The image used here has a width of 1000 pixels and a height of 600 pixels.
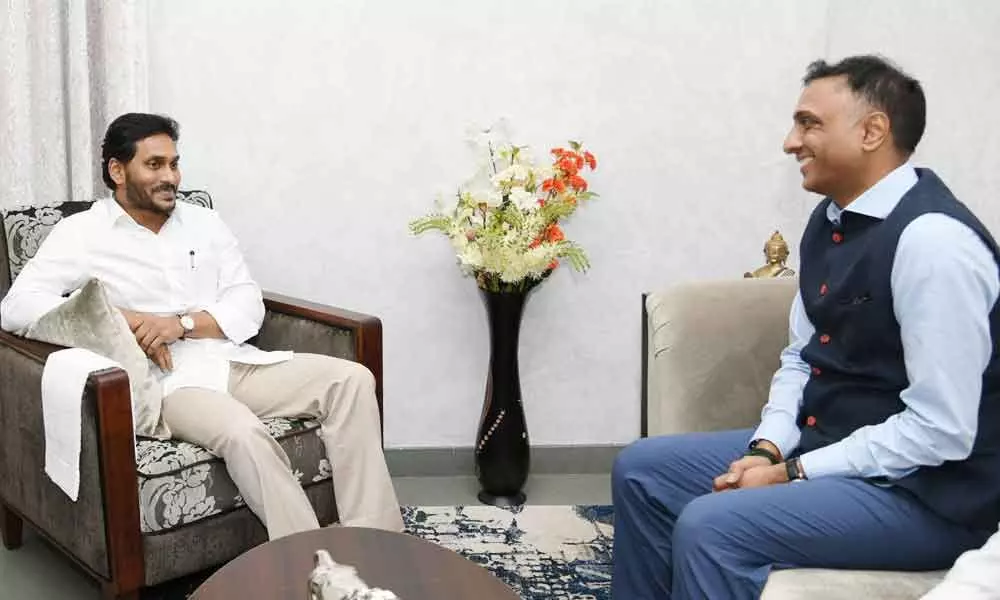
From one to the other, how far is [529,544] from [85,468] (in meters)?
1.25

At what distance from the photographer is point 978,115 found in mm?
3262

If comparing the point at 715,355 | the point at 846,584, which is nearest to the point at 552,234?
the point at 715,355

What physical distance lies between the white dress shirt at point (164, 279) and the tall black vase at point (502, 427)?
71 centimetres

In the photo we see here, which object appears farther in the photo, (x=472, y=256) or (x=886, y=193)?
(x=472, y=256)

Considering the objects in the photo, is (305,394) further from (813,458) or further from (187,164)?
(813,458)

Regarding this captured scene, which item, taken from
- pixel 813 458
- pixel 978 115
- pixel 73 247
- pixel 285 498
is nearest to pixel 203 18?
pixel 73 247

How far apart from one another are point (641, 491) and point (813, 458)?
412 mm

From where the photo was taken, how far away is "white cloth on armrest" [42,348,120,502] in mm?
2068

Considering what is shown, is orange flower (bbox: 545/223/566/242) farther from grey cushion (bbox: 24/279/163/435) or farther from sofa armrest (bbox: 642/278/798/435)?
grey cushion (bbox: 24/279/163/435)

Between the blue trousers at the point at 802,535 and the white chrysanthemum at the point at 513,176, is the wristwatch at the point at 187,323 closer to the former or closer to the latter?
the white chrysanthemum at the point at 513,176

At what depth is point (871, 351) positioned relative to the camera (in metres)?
1.71

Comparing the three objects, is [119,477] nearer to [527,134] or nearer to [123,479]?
[123,479]

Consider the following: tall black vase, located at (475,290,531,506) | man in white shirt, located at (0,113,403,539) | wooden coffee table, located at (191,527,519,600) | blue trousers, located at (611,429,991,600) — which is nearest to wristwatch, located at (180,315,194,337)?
man in white shirt, located at (0,113,403,539)

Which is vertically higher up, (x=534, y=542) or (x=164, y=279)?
(x=164, y=279)
